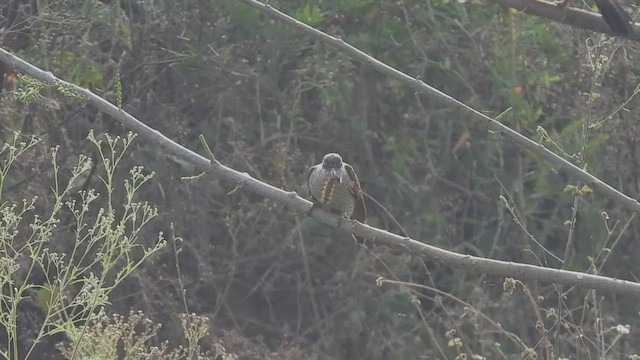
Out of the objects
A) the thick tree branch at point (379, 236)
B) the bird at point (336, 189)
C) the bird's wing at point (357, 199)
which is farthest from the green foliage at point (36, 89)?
the bird's wing at point (357, 199)

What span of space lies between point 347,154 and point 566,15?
4.61m

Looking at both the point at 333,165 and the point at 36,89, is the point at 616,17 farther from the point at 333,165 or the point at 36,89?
the point at 36,89

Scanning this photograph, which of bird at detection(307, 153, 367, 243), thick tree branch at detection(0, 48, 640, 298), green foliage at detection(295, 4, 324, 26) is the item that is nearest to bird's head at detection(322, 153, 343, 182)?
bird at detection(307, 153, 367, 243)

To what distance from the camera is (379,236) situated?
140 inches

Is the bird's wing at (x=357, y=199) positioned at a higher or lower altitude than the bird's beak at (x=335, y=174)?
lower

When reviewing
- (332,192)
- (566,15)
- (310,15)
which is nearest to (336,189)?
(332,192)

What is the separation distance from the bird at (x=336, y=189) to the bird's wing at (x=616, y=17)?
51.8 inches

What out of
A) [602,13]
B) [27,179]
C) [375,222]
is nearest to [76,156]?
[27,179]

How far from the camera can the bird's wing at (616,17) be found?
4.27 meters

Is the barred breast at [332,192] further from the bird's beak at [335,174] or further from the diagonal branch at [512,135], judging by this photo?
the diagonal branch at [512,135]

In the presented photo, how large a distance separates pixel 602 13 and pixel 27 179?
4.06 meters

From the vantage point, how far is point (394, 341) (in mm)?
8242

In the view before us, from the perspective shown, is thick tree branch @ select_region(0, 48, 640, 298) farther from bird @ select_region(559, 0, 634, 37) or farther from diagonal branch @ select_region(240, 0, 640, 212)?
bird @ select_region(559, 0, 634, 37)

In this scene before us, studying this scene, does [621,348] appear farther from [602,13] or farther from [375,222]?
[602,13]
